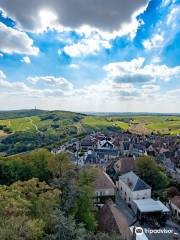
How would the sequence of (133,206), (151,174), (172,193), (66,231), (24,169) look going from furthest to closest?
(151,174) < (172,193) < (24,169) < (133,206) < (66,231)

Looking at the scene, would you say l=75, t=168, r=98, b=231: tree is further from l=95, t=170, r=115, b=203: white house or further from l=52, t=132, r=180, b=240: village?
l=95, t=170, r=115, b=203: white house

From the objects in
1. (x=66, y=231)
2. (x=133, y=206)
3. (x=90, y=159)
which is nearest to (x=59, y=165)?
(x=133, y=206)

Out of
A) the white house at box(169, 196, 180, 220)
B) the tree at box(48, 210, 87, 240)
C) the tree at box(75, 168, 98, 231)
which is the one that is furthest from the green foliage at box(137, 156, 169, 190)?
the tree at box(48, 210, 87, 240)

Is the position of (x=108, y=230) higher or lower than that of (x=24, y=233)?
lower

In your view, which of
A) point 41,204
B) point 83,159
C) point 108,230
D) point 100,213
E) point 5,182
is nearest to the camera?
point 41,204

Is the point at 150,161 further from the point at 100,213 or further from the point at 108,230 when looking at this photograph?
the point at 108,230

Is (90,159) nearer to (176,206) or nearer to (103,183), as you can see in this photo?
(103,183)

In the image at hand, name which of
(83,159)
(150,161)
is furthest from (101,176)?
(83,159)

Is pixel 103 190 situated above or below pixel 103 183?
below
